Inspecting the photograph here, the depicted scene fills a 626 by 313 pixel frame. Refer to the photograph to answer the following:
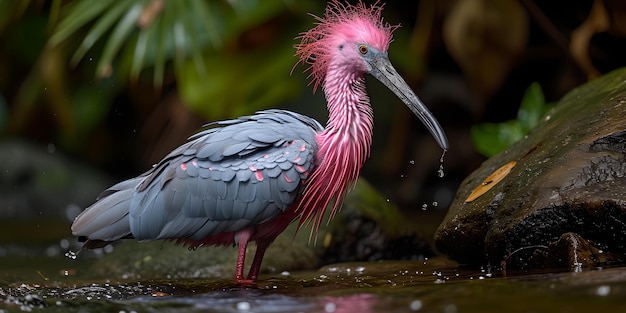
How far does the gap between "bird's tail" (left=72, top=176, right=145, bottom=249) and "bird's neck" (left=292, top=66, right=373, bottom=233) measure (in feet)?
3.22

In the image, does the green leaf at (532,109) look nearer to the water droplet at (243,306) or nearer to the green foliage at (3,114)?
the water droplet at (243,306)

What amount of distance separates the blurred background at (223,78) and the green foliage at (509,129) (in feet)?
2.80

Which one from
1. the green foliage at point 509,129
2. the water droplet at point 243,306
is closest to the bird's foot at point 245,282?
the water droplet at point 243,306

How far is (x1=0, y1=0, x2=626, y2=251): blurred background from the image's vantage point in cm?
866

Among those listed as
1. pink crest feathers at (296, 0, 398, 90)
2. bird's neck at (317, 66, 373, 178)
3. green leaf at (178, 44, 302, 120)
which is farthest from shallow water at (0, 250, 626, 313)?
green leaf at (178, 44, 302, 120)

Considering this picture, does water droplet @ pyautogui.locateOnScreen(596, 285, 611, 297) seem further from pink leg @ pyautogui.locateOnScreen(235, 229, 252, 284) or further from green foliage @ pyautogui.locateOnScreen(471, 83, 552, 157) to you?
green foliage @ pyautogui.locateOnScreen(471, 83, 552, 157)

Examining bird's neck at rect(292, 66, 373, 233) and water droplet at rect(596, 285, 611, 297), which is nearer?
water droplet at rect(596, 285, 611, 297)

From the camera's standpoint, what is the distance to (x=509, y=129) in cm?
725

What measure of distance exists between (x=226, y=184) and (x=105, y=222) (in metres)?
0.70

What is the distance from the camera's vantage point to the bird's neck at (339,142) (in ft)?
16.8

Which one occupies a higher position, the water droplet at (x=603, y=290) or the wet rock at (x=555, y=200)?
the wet rock at (x=555, y=200)

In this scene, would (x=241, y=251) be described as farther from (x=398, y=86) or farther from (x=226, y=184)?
(x=398, y=86)

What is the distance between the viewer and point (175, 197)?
5.10 meters

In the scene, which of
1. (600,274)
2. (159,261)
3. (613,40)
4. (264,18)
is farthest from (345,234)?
(613,40)
